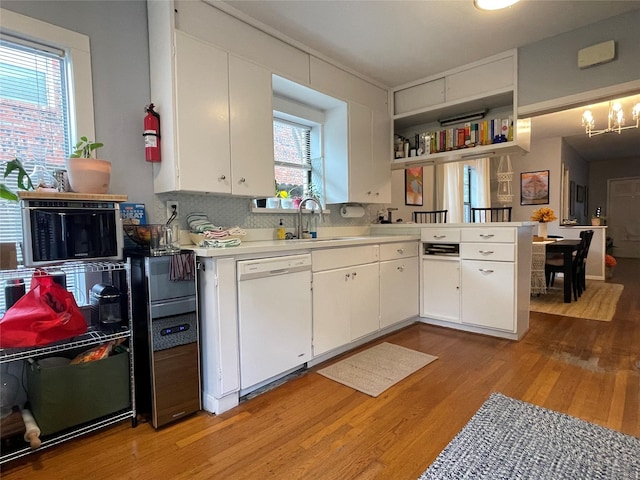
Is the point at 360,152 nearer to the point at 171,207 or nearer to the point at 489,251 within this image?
the point at 489,251

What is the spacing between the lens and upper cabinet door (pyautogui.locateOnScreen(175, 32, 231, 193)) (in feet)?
6.97

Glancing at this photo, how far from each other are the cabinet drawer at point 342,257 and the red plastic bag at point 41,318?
1.40m

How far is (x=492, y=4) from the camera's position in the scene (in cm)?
229

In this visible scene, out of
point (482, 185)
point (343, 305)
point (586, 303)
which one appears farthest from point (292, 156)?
point (482, 185)

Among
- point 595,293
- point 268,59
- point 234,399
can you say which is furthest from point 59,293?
point 595,293

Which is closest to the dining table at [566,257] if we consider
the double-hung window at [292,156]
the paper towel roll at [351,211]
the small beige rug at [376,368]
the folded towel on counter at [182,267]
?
the paper towel roll at [351,211]

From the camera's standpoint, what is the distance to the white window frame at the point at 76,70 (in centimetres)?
189

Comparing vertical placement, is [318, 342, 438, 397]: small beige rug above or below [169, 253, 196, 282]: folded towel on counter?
below

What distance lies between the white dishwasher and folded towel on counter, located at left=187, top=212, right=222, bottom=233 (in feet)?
1.59

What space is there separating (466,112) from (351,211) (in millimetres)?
1551

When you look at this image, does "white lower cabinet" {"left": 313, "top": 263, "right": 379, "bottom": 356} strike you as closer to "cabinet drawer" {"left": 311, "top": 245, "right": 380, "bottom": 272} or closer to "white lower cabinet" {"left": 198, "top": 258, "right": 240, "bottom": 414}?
"cabinet drawer" {"left": 311, "top": 245, "right": 380, "bottom": 272}

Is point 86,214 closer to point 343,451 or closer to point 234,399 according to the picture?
point 234,399

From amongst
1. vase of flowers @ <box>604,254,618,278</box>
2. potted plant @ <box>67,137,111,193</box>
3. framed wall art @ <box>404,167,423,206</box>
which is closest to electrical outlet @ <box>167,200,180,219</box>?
potted plant @ <box>67,137,111,193</box>

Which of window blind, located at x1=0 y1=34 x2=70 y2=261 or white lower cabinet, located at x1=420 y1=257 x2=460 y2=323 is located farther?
white lower cabinet, located at x1=420 y1=257 x2=460 y2=323
